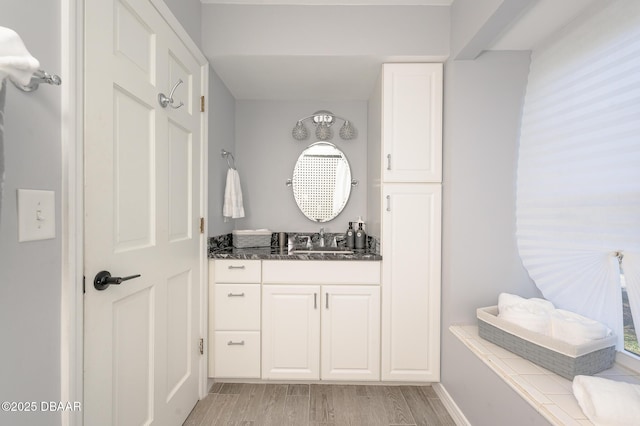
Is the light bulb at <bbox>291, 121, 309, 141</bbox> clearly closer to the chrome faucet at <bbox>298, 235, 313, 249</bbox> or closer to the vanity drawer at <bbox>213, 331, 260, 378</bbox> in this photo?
the chrome faucet at <bbox>298, 235, 313, 249</bbox>

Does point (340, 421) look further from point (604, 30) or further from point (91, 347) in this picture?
point (604, 30)

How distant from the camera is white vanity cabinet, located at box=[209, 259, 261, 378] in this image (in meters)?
2.08

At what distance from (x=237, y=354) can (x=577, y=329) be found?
181cm

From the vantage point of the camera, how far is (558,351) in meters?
1.33

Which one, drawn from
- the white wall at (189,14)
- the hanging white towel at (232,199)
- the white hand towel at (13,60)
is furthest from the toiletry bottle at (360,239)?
the white hand towel at (13,60)

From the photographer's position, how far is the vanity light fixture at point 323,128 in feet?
8.82

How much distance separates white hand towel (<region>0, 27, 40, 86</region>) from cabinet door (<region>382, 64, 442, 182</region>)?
68.5 inches

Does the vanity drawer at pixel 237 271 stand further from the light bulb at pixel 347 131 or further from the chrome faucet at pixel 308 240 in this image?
the light bulb at pixel 347 131

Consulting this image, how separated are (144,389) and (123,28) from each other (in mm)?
1441

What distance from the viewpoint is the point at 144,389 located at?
1.37 metres

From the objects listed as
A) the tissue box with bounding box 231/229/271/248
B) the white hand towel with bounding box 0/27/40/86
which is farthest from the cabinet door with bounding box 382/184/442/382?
the white hand towel with bounding box 0/27/40/86

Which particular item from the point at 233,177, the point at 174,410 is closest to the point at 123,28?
the point at 233,177

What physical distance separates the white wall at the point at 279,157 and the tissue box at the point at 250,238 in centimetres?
28

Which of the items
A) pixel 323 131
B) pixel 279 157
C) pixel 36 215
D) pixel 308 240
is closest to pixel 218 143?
pixel 279 157
